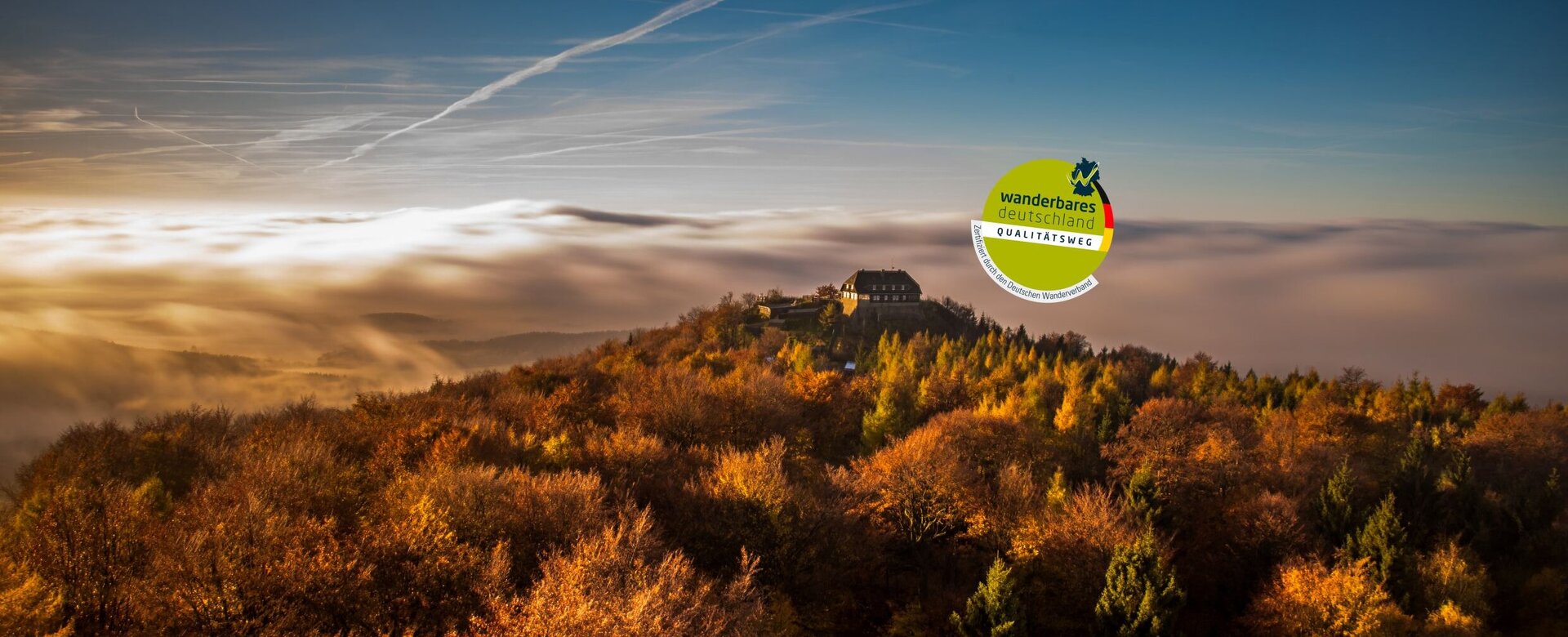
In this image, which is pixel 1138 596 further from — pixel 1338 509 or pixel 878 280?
pixel 878 280

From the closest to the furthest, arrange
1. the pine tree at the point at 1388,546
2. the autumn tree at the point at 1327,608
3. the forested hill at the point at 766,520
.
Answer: the forested hill at the point at 766,520, the autumn tree at the point at 1327,608, the pine tree at the point at 1388,546

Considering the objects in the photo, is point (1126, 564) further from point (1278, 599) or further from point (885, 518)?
point (885, 518)

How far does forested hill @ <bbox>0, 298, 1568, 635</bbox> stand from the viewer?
84.1ft

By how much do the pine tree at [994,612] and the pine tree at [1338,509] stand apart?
26.1 m

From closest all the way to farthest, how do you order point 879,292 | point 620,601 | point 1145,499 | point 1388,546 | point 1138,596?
Answer: 1. point 620,601
2. point 1138,596
3. point 1388,546
4. point 1145,499
5. point 879,292

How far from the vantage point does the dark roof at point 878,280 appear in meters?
135

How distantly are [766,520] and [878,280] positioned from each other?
104 meters

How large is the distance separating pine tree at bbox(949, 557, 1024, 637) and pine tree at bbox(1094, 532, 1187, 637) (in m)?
4.31

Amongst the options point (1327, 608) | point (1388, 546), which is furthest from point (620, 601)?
point (1388, 546)

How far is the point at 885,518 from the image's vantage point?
43.2 metres

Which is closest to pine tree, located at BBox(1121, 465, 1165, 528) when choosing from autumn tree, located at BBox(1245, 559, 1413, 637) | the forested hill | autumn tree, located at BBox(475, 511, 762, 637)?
the forested hill

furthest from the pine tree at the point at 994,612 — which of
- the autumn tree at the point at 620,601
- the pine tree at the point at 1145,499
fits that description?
the pine tree at the point at 1145,499

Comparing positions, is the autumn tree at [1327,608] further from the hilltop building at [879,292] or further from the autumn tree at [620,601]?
the hilltop building at [879,292]

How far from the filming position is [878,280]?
137m
